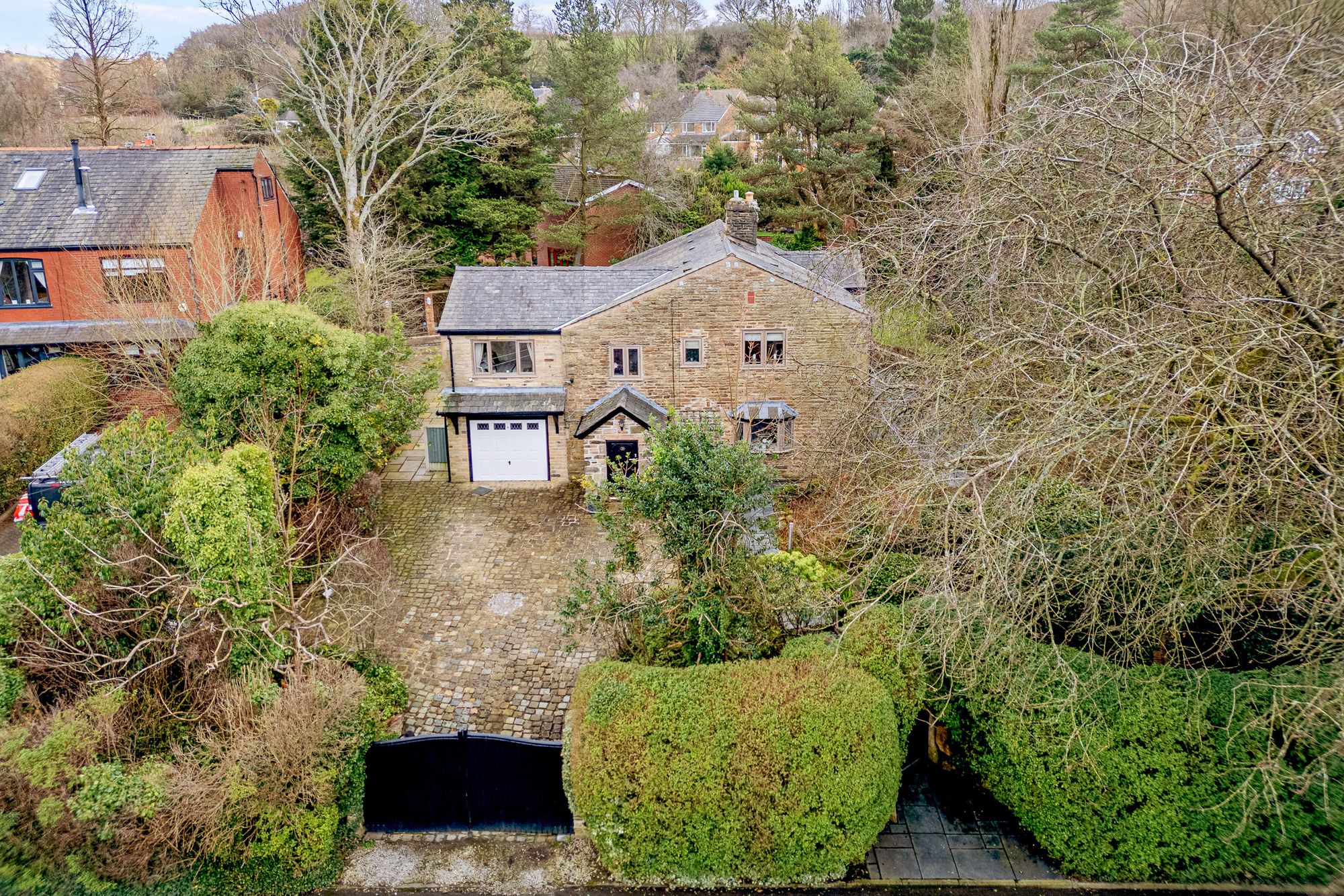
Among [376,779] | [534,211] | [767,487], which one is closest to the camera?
[376,779]

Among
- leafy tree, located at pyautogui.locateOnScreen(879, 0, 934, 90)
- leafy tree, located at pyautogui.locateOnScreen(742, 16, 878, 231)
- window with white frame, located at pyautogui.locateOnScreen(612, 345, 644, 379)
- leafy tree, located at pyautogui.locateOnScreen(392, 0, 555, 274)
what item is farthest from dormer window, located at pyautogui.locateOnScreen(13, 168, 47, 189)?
leafy tree, located at pyautogui.locateOnScreen(879, 0, 934, 90)

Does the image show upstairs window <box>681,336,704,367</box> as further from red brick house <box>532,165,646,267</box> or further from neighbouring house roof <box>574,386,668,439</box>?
red brick house <box>532,165,646,267</box>

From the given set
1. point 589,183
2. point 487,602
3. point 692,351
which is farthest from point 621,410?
point 589,183

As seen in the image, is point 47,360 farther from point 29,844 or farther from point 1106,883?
point 1106,883

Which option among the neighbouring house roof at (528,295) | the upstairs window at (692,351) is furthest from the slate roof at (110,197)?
the upstairs window at (692,351)

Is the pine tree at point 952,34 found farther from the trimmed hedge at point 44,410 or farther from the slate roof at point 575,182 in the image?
the trimmed hedge at point 44,410

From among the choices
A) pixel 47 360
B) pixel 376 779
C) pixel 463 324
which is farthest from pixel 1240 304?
pixel 47 360

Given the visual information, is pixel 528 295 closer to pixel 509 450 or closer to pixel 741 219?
pixel 509 450
